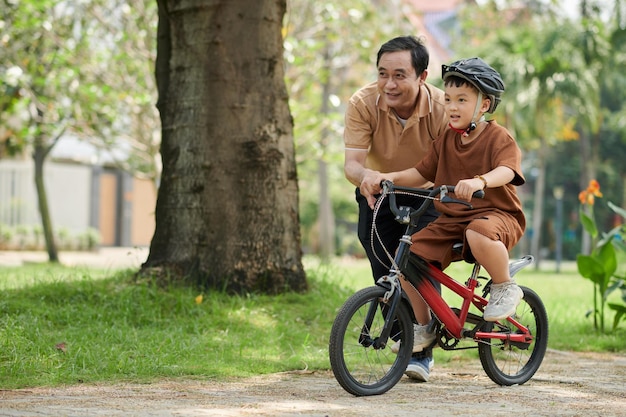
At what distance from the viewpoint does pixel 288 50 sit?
13.4 metres

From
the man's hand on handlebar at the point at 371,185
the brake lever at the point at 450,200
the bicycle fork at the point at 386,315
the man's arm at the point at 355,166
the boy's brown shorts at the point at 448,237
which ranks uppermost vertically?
the man's arm at the point at 355,166

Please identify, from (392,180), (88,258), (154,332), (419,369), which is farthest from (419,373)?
(88,258)

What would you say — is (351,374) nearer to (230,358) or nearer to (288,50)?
(230,358)

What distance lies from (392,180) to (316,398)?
124 cm

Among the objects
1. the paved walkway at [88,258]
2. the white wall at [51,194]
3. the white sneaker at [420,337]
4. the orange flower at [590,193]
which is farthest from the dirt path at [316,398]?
the white wall at [51,194]

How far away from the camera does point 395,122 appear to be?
5793 mm

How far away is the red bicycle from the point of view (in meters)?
4.93

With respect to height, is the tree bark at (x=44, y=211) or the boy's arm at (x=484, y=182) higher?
the boy's arm at (x=484, y=182)

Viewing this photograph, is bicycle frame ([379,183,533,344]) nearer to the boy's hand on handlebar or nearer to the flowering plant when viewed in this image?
the boy's hand on handlebar

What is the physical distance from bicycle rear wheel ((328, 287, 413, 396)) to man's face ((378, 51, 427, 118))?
1.20 meters

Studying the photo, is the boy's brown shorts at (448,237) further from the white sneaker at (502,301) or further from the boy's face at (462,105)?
the boy's face at (462,105)

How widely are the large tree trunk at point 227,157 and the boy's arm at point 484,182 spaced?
276 cm

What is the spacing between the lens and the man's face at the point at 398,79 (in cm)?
557

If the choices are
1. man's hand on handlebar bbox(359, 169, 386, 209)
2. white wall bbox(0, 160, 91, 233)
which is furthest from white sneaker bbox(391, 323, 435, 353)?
white wall bbox(0, 160, 91, 233)
